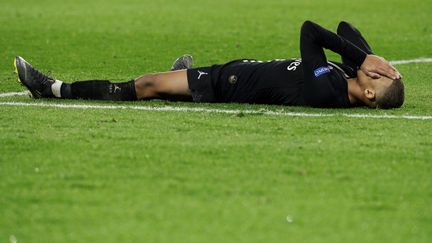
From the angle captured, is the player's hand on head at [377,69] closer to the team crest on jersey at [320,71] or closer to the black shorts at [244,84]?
the team crest on jersey at [320,71]

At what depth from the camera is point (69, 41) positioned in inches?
720

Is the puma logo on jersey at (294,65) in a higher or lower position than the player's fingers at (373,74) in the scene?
higher

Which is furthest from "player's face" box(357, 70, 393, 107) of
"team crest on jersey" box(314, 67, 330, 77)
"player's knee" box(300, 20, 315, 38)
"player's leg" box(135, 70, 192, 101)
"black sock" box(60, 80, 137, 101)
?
"black sock" box(60, 80, 137, 101)

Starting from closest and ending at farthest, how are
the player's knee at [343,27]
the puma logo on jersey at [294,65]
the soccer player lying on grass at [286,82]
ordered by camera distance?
the soccer player lying on grass at [286,82] < the puma logo on jersey at [294,65] < the player's knee at [343,27]

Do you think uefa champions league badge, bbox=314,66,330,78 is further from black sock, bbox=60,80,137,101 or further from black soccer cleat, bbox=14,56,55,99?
black soccer cleat, bbox=14,56,55,99

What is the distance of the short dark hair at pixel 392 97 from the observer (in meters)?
10.5

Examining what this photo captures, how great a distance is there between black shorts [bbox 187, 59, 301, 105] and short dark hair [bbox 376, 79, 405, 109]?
76cm

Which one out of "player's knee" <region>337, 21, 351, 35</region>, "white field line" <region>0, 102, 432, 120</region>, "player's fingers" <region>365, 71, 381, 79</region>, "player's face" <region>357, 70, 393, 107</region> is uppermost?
"player's knee" <region>337, 21, 351, 35</region>

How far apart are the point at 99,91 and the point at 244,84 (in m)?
1.38

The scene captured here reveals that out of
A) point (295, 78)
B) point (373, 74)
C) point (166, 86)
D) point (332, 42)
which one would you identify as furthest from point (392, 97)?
point (166, 86)

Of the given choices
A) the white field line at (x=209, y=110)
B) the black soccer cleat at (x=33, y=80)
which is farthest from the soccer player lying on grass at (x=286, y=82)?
the white field line at (x=209, y=110)

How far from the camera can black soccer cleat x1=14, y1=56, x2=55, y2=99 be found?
1099cm

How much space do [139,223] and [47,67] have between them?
28.7ft

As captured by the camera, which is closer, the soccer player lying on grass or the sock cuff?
the soccer player lying on grass
